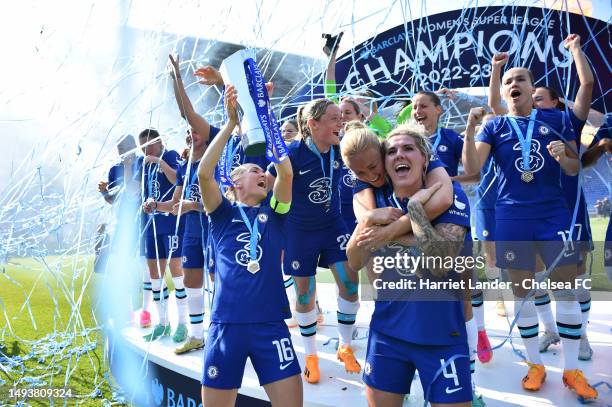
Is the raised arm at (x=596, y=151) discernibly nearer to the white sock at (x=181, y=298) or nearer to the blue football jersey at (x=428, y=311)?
the blue football jersey at (x=428, y=311)

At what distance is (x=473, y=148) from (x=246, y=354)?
174cm

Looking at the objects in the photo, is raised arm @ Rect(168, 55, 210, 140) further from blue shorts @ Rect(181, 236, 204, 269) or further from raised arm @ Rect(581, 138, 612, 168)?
raised arm @ Rect(581, 138, 612, 168)

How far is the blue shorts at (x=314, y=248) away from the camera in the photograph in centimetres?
351

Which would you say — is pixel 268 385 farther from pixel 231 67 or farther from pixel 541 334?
pixel 541 334

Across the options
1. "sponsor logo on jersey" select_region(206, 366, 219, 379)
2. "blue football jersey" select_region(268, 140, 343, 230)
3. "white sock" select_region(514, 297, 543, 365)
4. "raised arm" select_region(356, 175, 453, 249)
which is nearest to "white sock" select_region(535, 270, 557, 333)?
"white sock" select_region(514, 297, 543, 365)

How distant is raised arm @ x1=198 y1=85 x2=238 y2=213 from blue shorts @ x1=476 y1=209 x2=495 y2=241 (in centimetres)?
312

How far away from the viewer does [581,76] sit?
9.84ft

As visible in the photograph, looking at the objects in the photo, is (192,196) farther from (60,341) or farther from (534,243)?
(60,341)

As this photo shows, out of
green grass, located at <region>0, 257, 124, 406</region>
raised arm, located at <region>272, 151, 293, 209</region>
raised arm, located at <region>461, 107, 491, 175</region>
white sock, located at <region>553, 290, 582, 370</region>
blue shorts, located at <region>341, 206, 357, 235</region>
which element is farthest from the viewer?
blue shorts, located at <region>341, 206, 357, 235</region>

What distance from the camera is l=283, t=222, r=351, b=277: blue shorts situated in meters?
3.51

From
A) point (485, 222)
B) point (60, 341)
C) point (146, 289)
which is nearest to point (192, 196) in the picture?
point (146, 289)

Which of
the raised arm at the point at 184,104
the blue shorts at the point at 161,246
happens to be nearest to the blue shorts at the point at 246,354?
the raised arm at the point at 184,104

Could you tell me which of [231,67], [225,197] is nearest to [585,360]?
[225,197]

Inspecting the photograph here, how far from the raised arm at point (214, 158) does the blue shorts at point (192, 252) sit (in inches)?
66.6
